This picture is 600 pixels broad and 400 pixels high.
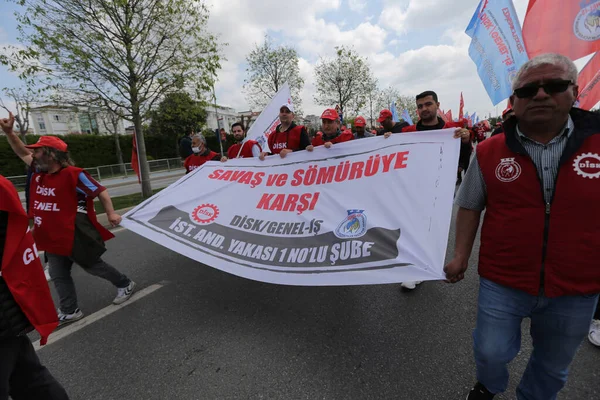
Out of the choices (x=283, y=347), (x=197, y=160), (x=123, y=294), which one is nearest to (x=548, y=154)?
(x=283, y=347)

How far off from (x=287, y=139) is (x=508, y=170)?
3354 mm

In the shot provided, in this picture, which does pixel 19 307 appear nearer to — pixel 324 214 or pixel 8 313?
pixel 8 313

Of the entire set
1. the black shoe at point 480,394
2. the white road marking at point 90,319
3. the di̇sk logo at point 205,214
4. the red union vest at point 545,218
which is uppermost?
the red union vest at point 545,218

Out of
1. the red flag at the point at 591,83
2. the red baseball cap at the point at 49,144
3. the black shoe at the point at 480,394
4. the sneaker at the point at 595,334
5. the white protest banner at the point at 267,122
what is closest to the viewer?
the black shoe at the point at 480,394

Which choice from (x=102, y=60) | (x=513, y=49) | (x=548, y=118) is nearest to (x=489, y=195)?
(x=548, y=118)

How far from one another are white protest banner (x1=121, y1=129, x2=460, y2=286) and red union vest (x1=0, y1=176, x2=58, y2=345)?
131 centimetres

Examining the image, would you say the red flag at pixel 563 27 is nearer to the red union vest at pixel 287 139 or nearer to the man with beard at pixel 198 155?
the red union vest at pixel 287 139

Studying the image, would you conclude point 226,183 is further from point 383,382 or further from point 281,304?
point 383,382

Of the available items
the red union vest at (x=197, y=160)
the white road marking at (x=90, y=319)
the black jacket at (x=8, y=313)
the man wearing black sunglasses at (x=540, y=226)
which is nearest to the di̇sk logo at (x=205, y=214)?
the white road marking at (x=90, y=319)

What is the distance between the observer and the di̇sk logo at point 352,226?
2.37 meters

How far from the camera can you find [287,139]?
4492 millimetres

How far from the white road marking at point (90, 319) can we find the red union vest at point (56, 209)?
2.33 feet

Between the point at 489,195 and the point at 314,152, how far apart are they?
2093 millimetres

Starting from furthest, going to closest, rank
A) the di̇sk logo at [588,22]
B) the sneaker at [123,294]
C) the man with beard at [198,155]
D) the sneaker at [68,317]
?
the man with beard at [198,155]
the sneaker at [123,294]
the di̇sk logo at [588,22]
the sneaker at [68,317]
